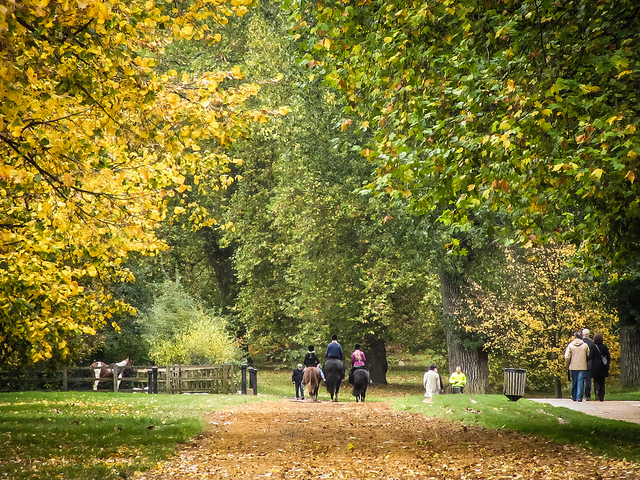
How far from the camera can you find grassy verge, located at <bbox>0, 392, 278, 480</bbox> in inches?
344

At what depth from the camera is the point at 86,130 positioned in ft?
23.6

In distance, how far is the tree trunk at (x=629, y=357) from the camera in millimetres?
23263

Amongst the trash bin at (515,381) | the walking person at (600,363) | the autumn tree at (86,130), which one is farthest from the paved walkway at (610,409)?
the autumn tree at (86,130)

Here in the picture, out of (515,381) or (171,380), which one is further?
(171,380)

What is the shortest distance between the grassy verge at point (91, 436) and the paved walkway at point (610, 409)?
7.72m

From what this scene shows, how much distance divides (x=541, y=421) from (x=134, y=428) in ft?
23.5

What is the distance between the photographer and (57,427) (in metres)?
12.4

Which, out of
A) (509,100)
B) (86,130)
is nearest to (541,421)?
(509,100)

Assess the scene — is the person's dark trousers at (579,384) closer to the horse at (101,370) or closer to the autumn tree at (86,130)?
the autumn tree at (86,130)

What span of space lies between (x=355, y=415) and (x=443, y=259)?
594cm

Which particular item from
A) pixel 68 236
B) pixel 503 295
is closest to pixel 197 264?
pixel 503 295

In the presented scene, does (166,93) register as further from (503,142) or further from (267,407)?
(267,407)

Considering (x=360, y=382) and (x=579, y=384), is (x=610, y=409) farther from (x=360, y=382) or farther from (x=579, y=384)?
(x=360, y=382)

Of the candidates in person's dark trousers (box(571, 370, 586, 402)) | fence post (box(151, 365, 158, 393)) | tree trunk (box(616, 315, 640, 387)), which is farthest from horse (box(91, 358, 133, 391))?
tree trunk (box(616, 315, 640, 387))
